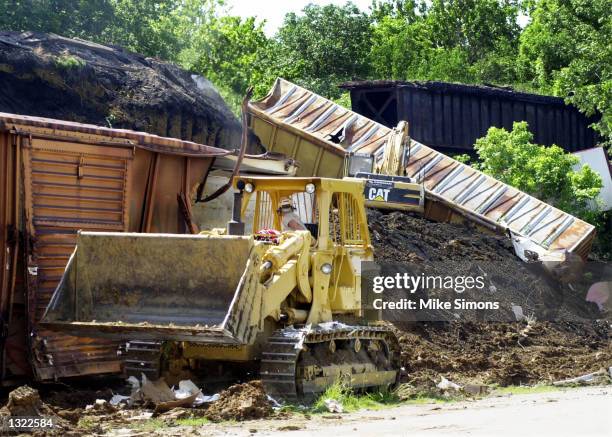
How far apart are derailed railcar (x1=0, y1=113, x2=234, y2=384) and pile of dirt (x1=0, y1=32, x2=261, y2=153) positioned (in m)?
7.56

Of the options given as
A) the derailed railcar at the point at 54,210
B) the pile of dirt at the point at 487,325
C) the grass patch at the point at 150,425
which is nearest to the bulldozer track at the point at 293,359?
the grass patch at the point at 150,425

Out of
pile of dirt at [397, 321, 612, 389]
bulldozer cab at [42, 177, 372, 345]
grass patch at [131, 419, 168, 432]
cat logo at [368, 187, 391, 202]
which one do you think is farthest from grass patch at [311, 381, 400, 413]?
cat logo at [368, 187, 391, 202]

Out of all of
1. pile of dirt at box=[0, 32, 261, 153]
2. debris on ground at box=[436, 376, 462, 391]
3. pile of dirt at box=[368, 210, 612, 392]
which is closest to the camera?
debris on ground at box=[436, 376, 462, 391]

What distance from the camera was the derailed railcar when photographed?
38.5ft

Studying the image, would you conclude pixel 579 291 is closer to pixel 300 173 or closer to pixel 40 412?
pixel 300 173

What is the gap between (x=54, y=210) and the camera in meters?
12.3

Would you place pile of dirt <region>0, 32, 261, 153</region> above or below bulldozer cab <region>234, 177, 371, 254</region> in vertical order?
above

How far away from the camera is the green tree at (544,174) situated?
2578 centimetres

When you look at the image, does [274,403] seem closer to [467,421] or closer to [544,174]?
[467,421]

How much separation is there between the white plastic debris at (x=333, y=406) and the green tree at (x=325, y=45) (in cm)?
3021

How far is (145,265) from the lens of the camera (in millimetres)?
11305

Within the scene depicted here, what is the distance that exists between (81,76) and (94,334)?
11528mm

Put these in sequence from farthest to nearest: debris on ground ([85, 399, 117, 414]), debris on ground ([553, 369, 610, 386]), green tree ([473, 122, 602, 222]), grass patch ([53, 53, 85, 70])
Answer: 1. green tree ([473, 122, 602, 222])
2. grass patch ([53, 53, 85, 70])
3. debris on ground ([553, 369, 610, 386])
4. debris on ground ([85, 399, 117, 414])

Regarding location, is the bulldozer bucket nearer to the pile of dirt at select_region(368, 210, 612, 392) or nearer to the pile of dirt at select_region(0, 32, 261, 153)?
the pile of dirt at select_region(368, 210, 612, 392)
